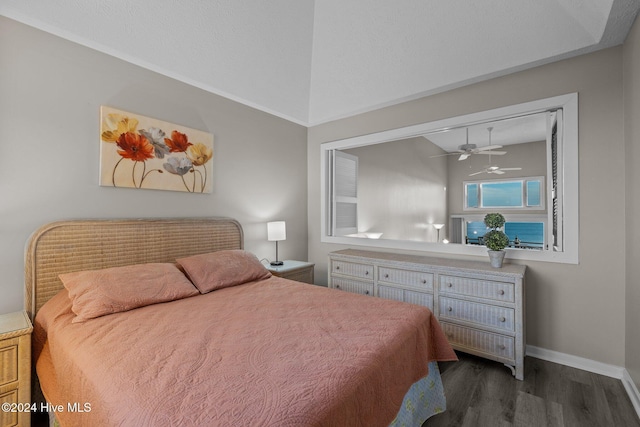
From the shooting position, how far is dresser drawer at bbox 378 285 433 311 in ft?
8.72

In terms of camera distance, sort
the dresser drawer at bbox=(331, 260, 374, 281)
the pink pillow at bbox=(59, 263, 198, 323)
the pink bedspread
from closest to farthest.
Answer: the pink bedspread, the pink pillow at bbox=(59, 263, 198, 323), the dresser drawer at bbox=(331, 260, 374, 281)

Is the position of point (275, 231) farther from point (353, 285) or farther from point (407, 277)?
point (407, 277)

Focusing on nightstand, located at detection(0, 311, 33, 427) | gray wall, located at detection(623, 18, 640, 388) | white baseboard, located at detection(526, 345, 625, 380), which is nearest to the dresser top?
gray wall, located at detection(623, 18, 640, 388)

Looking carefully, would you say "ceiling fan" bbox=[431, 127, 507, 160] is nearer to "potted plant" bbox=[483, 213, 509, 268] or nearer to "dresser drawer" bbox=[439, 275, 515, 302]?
"potted plant" bbox=[483, 213, 509, 268]

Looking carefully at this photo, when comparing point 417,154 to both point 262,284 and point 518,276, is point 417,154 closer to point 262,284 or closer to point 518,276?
point 518,276

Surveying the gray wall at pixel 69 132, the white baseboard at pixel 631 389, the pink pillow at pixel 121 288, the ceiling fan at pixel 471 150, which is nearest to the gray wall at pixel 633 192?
the white baseboard at pixel 631 389

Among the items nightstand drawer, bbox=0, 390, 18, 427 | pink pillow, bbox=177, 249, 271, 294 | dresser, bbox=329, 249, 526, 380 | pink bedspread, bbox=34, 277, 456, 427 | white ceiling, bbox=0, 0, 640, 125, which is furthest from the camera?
pink pillow, bbox=177, 249, 271, 294

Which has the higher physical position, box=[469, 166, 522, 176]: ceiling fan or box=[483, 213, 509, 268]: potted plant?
box=[469, 166, 522, 176]: ceiling fan

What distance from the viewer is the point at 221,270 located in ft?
8.02

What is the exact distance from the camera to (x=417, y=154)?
3238 mm

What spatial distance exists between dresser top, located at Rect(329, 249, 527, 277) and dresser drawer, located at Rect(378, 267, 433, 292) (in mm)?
102

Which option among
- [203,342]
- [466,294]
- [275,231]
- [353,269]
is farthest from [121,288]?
[466,294]

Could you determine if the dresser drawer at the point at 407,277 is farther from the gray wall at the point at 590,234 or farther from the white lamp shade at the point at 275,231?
the white lamp shade at the point at 275,231

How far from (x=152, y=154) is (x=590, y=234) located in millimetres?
3634
